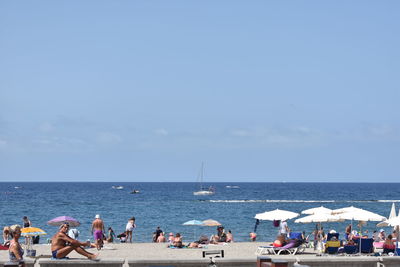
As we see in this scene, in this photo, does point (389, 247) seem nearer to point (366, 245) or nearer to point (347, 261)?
point (366, 245)

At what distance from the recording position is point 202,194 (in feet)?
473

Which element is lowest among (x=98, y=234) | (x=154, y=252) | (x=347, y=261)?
(x=154, y=252)

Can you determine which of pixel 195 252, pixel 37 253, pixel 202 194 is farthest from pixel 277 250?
pixel 202 194

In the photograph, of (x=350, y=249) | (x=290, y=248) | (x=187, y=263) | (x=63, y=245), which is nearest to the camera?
(x=187, y=263)

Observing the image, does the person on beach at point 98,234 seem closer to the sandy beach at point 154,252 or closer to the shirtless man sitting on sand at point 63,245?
the sandy beach at point 154,252

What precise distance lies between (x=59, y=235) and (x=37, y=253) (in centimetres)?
615

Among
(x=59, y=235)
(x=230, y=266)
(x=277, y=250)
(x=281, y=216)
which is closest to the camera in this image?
(x=230, y=266)

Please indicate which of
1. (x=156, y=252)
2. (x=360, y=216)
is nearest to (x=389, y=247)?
(x=360, y=216)

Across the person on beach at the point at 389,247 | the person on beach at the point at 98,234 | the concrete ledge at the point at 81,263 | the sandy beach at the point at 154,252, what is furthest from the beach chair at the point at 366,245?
the concrete ledge at the point at 81,263

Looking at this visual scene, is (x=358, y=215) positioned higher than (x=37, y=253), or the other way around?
(x=358, y=215)

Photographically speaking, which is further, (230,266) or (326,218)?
(326,218)

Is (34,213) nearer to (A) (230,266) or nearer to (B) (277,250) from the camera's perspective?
(B) (277,250)

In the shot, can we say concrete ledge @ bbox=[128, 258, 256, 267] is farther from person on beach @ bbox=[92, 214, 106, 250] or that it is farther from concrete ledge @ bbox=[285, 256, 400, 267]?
person on beach @ bbox=[92, 214, 106, 250]

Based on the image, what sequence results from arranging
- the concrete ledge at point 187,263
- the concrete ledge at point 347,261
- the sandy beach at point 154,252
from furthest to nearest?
1. the sandy beach at point 154,252
2. the concrete ledge at point 347,261
3. the concrete ledge at point 187,263
